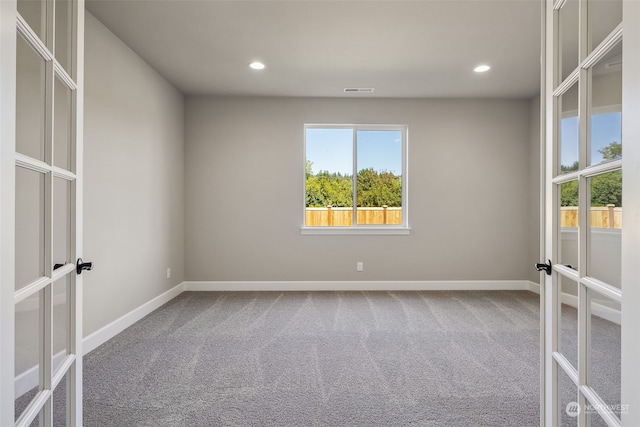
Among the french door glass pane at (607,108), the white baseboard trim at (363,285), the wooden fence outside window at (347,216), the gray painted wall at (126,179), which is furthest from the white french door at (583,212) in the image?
the wooden fence outside window at (347,216)

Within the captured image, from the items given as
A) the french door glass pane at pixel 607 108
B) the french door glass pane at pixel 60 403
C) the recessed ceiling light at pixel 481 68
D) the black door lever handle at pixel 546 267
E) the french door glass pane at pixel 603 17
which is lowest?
the french door glass pane at pixel 60 403

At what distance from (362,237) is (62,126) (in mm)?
3827

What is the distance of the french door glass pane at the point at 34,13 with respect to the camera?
926 millimetres

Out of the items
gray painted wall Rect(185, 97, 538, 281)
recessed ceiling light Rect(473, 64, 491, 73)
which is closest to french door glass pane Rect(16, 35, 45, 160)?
gray painted wall Rect(185, 97, 538, 281)

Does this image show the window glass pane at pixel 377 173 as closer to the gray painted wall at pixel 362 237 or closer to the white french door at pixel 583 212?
the gray painted wall at pixel 362 237

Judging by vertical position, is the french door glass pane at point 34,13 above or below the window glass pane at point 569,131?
above

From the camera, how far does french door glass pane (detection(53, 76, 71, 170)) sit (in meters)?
1.13

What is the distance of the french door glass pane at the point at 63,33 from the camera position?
114 cm

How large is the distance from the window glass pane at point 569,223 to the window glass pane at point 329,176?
11.7 feet

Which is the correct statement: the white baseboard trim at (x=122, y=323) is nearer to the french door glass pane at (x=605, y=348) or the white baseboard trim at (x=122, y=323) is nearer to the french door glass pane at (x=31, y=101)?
the french door glass pane at (x=31, y=101)

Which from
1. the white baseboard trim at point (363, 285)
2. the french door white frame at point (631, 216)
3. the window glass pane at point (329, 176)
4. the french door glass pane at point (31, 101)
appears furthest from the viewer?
the window glass pane at point (329, 176)

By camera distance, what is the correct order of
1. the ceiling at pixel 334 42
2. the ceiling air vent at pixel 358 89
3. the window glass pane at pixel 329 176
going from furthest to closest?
the window glass pane at pixel 329 176, the ceiling air vent at pixel 358 89, the ceiling at pixel 334 42

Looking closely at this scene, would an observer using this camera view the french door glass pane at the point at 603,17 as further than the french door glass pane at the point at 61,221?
No

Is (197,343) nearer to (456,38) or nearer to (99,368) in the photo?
(99,368)
